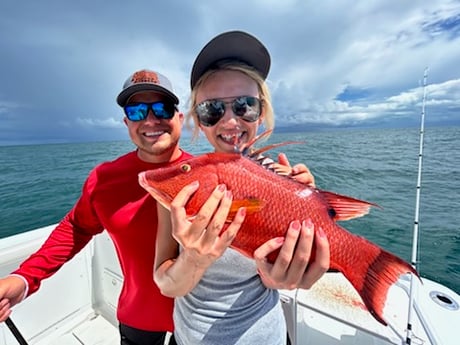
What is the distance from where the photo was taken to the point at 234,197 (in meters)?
1.05

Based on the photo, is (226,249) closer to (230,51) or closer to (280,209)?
(280,209)

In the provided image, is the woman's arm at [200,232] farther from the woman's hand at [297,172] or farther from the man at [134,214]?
the man at [134,214]

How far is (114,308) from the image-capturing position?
312 cm

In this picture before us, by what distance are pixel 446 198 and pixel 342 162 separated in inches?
219

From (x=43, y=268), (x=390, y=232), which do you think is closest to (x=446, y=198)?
(x=390, y=232)

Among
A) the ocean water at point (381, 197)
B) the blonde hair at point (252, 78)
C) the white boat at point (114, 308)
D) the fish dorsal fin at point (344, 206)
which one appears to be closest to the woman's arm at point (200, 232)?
the fish dorsal fin at point (344, 206)

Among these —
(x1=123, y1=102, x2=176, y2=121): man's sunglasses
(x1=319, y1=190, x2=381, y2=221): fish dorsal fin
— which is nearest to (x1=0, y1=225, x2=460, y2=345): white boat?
Result: (x1=319, y1=190, x2=381, y2=221): fish dorsal fin

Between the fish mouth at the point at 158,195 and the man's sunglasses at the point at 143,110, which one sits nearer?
the fish mouth at the point at 158,195

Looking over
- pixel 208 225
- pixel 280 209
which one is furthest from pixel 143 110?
pixel 280 209

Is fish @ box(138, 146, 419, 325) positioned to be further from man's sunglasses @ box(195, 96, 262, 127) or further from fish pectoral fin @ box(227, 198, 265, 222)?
man's sunglasses @ box(195, 96, 262, 127)

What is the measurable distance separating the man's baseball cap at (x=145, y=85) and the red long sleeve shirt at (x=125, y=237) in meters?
0.40

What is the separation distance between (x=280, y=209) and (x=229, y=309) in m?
0.55

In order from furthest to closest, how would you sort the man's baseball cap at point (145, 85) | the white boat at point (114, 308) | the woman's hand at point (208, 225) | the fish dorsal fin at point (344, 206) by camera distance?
the white boat at point (114, 308), the man's baseball cap at point (145, 85), the fish dorsal fin at point (344, 206), the woman's hand at point (208, 225)

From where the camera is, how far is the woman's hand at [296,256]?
3.22ft
